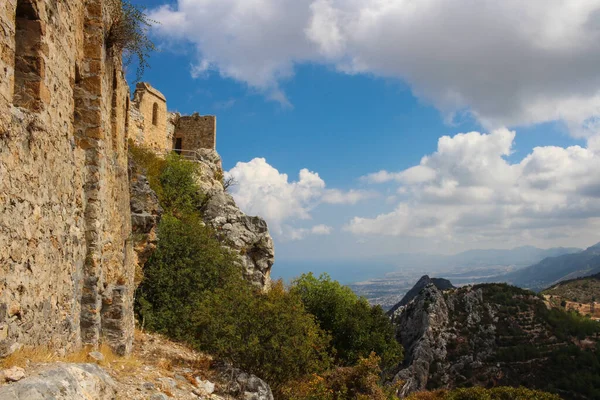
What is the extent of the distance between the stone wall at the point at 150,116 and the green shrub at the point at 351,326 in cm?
1693

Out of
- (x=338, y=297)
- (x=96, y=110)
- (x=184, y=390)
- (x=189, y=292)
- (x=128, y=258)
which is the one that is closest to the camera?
(x=96, y=110)

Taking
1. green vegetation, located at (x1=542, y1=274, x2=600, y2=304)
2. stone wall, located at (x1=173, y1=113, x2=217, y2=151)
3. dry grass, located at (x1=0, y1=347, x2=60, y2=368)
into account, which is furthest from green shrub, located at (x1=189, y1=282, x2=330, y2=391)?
green vegetation, located at (x1=542, y1=274, x2=600, y2=304)

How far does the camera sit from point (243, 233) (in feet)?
91.2

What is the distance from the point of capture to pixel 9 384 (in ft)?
15.4

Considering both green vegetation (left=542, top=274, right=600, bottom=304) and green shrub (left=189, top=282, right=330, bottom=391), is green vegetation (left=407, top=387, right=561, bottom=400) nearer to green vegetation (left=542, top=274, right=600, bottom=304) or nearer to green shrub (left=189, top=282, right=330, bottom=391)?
green shrub (left=189, top=282, right=330, bottom=391)

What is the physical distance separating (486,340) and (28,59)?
43652 millimetres

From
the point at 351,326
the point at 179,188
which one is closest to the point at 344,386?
the point at 351,326

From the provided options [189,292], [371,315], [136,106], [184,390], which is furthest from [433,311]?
[184,390]

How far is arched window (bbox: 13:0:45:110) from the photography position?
22.0ft

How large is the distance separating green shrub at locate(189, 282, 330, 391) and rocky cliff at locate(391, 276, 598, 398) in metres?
20.3

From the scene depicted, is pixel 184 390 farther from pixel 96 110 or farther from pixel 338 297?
pixel 338 297

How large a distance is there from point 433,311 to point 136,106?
3434cm

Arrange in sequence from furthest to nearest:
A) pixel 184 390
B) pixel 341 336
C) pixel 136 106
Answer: pixel 136 106 < pixel 341 336 < pixel 184 390

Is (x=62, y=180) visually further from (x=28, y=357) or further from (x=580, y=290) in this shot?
(x=580, y=290)
